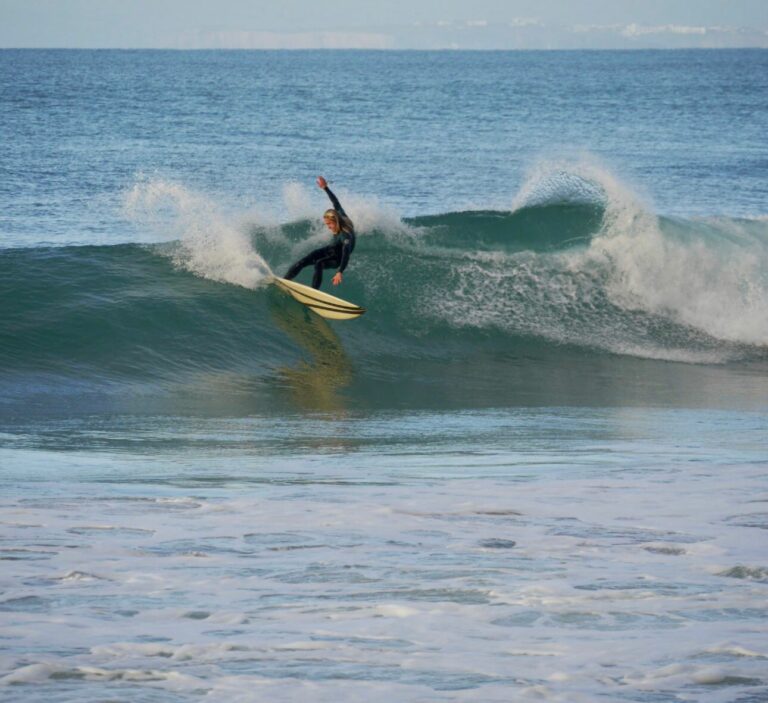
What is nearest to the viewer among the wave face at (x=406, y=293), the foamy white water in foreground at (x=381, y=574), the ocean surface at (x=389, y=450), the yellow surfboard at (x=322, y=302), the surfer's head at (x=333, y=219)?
the foamy white water in foreground at (x=381, y=574)

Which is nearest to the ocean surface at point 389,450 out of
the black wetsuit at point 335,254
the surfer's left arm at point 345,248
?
the black wetsuit at point 335,254

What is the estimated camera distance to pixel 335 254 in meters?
13.9

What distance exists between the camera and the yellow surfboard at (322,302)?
14312 millimetres

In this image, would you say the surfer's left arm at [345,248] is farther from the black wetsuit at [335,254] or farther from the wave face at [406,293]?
the wave face at [406,293]

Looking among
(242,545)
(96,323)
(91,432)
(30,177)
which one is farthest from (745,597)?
(30,177)

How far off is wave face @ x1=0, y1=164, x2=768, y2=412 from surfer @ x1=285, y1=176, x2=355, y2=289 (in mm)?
658

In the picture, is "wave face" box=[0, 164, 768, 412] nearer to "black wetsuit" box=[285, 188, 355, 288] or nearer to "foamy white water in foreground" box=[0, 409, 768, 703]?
"black wetsuit" box=[285, 188, 355, 288]

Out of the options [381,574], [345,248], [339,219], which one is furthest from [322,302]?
[381,574]

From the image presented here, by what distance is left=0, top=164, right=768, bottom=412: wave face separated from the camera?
13.4 metres

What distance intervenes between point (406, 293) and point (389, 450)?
7.09 metres

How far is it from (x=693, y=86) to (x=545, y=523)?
89.4 metres

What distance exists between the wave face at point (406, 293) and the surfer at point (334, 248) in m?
0.66

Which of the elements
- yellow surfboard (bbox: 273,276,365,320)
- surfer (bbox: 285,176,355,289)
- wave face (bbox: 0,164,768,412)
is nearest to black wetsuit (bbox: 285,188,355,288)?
surfer (bbox: 285,176,355,289)

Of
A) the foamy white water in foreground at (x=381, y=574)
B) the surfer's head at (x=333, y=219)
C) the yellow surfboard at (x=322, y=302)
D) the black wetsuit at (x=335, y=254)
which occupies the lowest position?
the foamy white water in foreground at (x=381, y=574)
